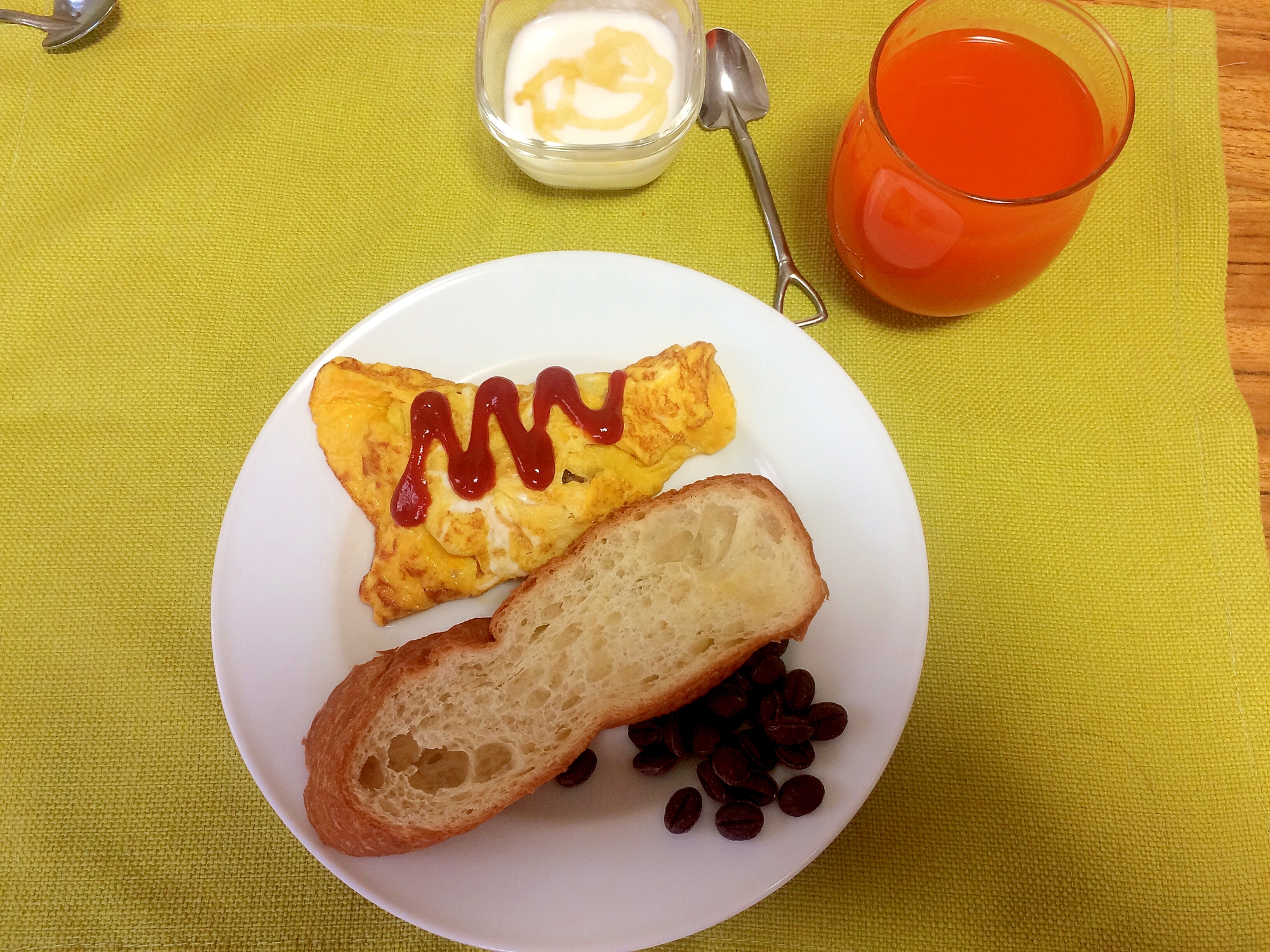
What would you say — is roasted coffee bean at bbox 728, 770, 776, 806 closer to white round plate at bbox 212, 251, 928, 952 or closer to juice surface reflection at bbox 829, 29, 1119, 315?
white round plate at bbox 212, 251, 928, 952

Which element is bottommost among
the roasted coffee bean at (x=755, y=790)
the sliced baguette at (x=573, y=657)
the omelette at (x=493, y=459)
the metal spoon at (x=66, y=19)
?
the roasted coffee bean at (x=755, y=790)

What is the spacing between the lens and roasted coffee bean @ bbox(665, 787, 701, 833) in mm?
1482

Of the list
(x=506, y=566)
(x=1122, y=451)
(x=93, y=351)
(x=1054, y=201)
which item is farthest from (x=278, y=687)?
(x=1122, y=451)

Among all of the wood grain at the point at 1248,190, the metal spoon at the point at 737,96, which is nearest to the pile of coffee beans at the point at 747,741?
the metal spoon at the point at 737,96

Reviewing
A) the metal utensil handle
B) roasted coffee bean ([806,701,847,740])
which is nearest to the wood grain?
roasted coffee bean ([806,701,847,740])

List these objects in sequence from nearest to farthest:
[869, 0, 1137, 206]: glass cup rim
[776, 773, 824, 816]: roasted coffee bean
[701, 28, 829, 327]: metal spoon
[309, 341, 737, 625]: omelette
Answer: [869, 0, 1137, 206]: glass cup rim < [776, 773, 824, 816]: roasted coffee bean < [309, 341, 737, 625]: omelette < [701, 28, 829, 327]: metal spoon

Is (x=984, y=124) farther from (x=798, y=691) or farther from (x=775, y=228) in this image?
(x=798, y=691)

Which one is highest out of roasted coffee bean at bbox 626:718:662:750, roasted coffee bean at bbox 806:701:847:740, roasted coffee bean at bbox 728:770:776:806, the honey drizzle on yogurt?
the honey drizzle on yogurt

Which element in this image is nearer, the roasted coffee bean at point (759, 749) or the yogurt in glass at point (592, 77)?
the roasted coffee bean at point (759, 749)

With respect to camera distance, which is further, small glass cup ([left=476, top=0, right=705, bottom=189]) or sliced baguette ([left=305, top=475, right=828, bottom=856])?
small glass cup ([left=476, top=0, right=705, bottom=189])

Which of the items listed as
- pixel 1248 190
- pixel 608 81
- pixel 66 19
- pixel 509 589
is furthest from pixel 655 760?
pixel 66 19

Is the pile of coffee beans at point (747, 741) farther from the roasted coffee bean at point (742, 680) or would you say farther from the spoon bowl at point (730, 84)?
the spoon bowl at point (730, 84)

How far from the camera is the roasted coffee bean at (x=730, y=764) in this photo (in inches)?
57.3

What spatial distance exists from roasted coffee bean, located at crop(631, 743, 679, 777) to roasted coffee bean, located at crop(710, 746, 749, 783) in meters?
0.09
